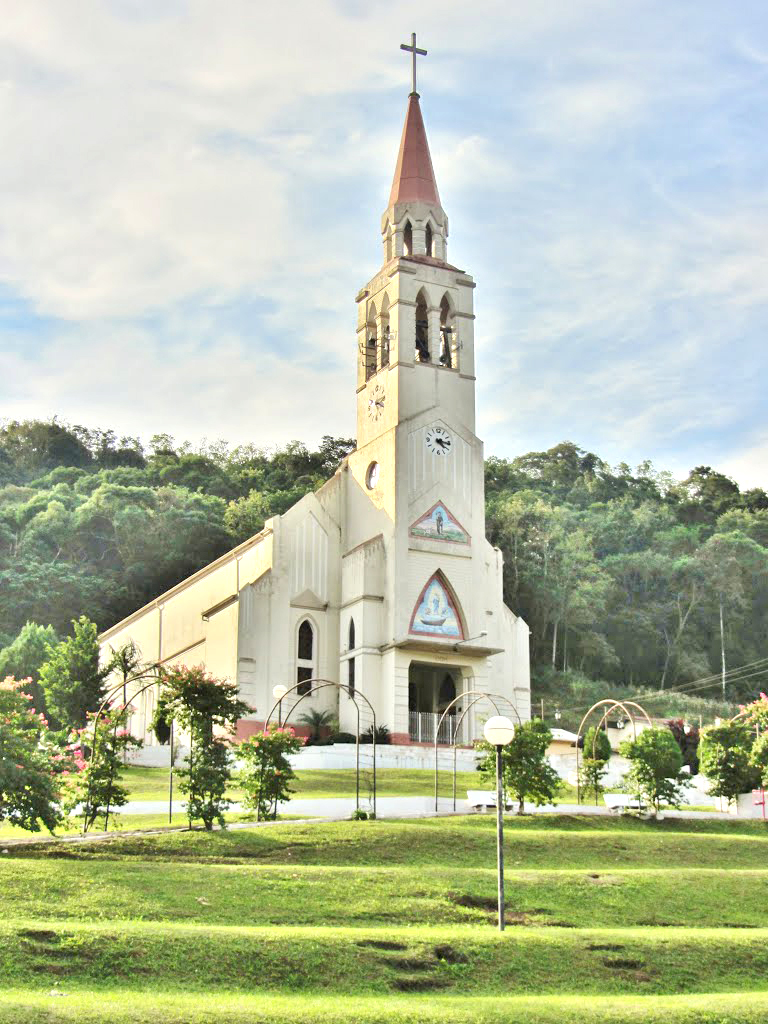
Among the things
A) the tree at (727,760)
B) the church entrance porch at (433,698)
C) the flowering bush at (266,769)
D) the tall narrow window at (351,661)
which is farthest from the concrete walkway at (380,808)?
the tall narrow window at (351,661)

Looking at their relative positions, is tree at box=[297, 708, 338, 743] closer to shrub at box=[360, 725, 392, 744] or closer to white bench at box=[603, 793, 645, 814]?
shrub at box=[360, 725, 392, 744]

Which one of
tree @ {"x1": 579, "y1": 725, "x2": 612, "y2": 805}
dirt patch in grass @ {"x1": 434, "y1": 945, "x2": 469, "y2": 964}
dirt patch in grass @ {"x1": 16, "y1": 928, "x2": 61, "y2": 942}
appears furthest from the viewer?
tree @ {"x1": 579, "y1": 725, "x2": 612, "y2": 805}

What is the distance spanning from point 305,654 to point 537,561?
2959 cm

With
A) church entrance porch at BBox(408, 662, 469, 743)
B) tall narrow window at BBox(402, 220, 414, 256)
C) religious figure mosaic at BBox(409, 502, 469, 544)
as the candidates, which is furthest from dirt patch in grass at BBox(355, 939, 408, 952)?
tall narrow window at BBox(402, 220, 414, 256)

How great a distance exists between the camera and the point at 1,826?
2806 centimetres

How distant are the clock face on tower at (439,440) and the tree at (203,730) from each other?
22699 millimetres

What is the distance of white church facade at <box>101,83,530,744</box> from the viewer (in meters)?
47.9

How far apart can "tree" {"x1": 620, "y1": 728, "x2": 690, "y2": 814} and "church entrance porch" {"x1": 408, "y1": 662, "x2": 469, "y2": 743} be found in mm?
15967

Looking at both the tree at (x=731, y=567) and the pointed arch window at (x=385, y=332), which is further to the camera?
the tree at (x=731, y=567)

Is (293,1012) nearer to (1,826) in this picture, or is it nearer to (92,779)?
(92,779)

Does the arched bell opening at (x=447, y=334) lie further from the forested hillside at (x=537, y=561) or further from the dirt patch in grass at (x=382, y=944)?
the dirt patch in grass at (x=382, y=944)

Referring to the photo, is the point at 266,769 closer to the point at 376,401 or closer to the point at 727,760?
the point at 727,760

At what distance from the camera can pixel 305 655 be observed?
49.3 metres

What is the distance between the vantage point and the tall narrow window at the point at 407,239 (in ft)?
178
